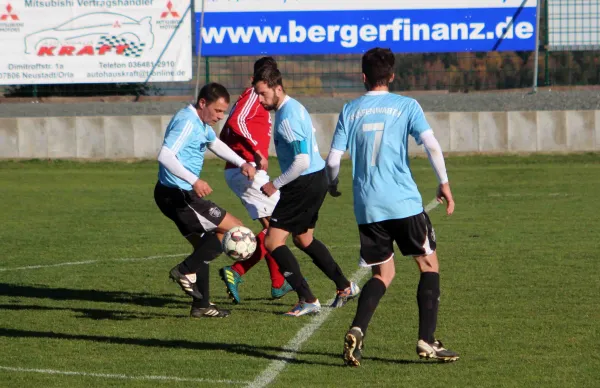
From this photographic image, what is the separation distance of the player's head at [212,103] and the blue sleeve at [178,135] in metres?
0.16

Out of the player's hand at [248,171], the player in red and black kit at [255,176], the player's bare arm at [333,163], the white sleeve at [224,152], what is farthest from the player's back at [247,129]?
the player's bare arm at [333,163]

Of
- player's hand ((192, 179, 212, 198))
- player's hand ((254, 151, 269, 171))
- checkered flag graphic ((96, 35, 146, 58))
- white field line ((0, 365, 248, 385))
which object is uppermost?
checkered flag graphic ((96, 35, 146, 58))

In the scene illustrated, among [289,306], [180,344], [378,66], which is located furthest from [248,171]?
[378,66]

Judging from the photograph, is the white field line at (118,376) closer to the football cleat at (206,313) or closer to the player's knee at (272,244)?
the football cleat at (206,313)

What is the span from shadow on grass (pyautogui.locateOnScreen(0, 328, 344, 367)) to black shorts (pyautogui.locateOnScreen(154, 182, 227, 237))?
1.19 m

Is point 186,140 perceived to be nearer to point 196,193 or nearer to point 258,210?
point 196,193

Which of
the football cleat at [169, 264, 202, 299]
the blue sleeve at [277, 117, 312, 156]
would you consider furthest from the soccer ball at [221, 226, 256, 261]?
the blue sleeve at [277, 117, 312, 156]

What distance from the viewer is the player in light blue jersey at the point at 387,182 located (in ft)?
21.7

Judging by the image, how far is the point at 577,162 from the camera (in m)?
20.8

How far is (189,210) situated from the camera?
8.48m

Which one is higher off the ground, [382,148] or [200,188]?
[382,148]

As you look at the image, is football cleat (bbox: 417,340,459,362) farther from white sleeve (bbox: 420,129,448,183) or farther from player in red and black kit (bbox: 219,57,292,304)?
player in red and black kit (bbox: 219,57,292,304)

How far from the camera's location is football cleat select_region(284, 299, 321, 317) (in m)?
8.37

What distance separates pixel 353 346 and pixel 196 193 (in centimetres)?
222
